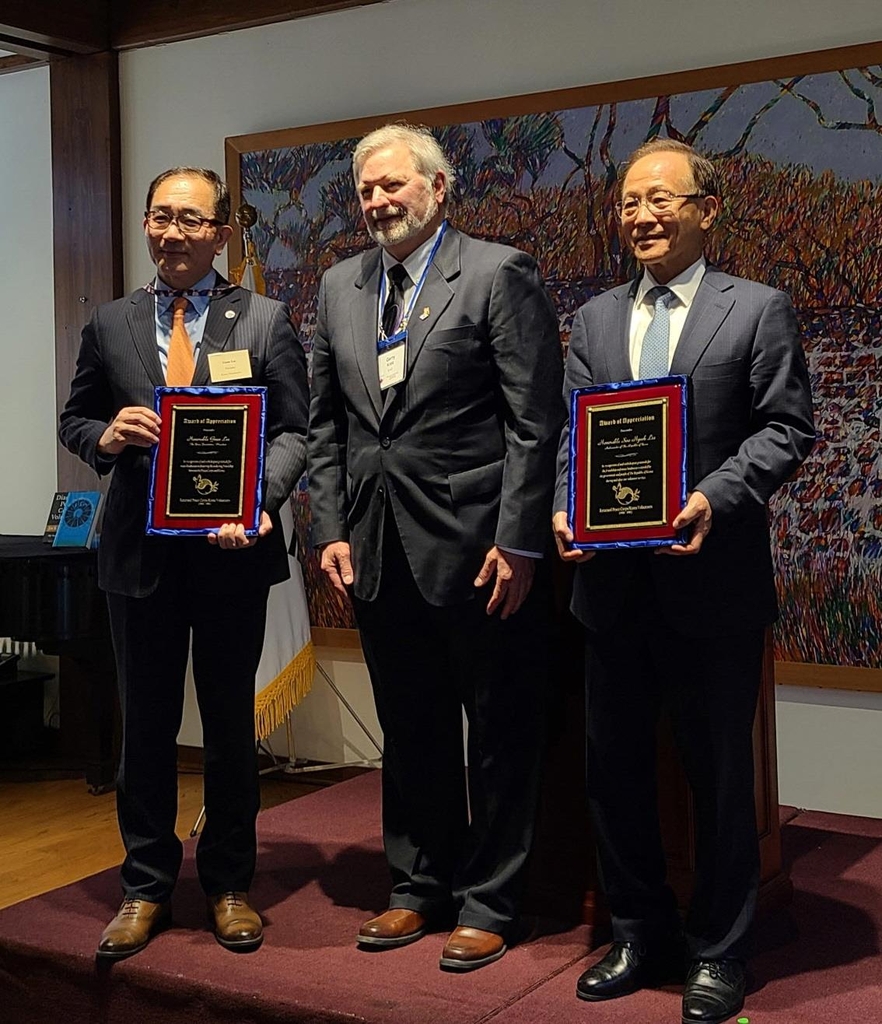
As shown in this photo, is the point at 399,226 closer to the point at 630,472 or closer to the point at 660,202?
the point at 660,202

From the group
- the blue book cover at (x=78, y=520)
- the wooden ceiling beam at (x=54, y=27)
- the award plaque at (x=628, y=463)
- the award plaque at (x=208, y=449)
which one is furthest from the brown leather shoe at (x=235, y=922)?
the wooden ceiling beam at (x=54, y=27)

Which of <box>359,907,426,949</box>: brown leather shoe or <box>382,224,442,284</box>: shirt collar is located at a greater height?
<box>382,224,442,284</box>: shirt collar

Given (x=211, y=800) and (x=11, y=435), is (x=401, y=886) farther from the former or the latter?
(x=11, y=435)

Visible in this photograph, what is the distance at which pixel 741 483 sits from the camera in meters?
2.45

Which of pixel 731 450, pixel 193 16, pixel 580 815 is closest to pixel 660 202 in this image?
pixel 731 450

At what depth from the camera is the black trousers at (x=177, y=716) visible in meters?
2.98

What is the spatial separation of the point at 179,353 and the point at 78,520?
2609 millimetres

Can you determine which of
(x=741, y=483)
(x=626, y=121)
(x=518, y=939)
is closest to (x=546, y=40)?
(x=626, y=121)

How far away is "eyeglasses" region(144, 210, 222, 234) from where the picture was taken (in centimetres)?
293

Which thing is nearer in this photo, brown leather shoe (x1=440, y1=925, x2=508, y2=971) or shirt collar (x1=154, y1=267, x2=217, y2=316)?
brown leather shoe (x1=440, y1=925, x2=508, y2=971)

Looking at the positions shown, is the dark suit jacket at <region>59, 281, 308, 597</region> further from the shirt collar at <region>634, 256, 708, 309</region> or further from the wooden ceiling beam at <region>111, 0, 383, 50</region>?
the wooden ceiling beam at <region>111, 0, 383, 50</region>

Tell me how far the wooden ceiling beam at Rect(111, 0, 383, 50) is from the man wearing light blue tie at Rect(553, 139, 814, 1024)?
2.87m

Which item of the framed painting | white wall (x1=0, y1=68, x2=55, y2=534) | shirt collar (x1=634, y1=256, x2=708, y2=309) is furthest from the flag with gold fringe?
shirt collar (x1=634, y1=256, x2=708, y2=309)

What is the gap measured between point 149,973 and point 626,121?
119 inches
